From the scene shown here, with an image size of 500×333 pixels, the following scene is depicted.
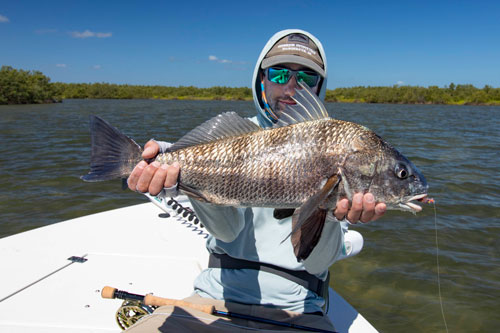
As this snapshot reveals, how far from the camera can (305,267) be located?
2.81 metres

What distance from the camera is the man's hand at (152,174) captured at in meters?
2.34

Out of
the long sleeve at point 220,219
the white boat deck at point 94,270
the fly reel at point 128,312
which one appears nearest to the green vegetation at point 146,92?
the white boat deck at point 94,270

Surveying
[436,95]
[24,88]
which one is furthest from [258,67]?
[436,95]

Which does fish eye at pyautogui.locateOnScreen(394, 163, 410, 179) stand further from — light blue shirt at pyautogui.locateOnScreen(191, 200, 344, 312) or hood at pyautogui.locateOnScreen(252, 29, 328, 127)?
hood at pyautogui.locateOnScreen(252, 29, 328, 127)

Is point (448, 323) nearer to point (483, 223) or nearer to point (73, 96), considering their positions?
point (483, 223)

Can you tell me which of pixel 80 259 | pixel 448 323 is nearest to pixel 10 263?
pixel 80 259

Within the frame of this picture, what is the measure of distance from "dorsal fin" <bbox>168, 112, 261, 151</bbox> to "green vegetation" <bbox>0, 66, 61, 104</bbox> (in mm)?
66441

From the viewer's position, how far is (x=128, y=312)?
3270 mm

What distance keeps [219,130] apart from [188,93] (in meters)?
109

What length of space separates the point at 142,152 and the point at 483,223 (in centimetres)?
888

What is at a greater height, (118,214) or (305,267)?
(305,267)

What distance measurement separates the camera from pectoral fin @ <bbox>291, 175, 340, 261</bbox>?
2189mm

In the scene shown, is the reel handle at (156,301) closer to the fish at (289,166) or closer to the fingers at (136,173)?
the fish at (289,166)

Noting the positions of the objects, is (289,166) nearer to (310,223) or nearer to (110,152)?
(310,223)
